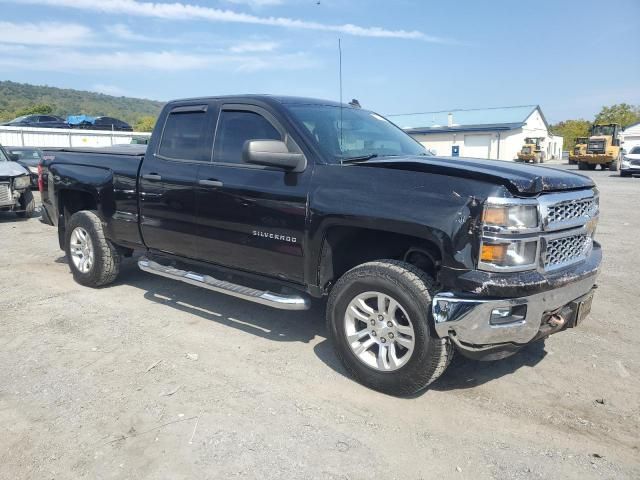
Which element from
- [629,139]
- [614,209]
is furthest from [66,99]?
[614,209]

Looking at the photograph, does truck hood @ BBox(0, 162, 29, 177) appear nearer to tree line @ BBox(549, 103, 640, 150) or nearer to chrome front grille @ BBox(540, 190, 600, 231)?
chrome front grille @ BBox(540, 190, 600, 231)

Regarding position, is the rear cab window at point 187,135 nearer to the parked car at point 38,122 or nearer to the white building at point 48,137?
the white building at point 48,137

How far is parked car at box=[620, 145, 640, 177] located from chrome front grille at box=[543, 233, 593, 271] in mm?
25459

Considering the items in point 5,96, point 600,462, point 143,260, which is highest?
point 5,96

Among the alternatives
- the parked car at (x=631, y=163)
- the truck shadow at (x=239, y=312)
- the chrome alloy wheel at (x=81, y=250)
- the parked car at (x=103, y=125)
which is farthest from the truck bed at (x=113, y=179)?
the parked car at (x=103, y=125)

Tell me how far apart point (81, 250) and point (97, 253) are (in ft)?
1.39

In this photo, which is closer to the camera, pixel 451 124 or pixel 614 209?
pixel 614 209

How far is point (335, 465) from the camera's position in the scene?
2.76 m

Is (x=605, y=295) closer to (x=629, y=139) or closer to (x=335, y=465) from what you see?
(x=335, y=465)

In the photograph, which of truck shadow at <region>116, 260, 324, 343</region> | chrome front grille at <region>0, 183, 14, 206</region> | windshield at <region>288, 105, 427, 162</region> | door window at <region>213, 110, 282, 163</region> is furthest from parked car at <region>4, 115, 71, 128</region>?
Result: windshield at <region>288, 105, 427, 162</region>

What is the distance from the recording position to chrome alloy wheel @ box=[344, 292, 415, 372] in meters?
3.41

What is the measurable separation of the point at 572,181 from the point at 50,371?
3980mm

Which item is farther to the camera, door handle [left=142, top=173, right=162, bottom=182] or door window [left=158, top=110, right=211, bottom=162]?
door handle [left=142, top=173, right=162, bottom=182]

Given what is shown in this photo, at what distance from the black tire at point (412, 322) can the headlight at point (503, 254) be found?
423 millimetres
